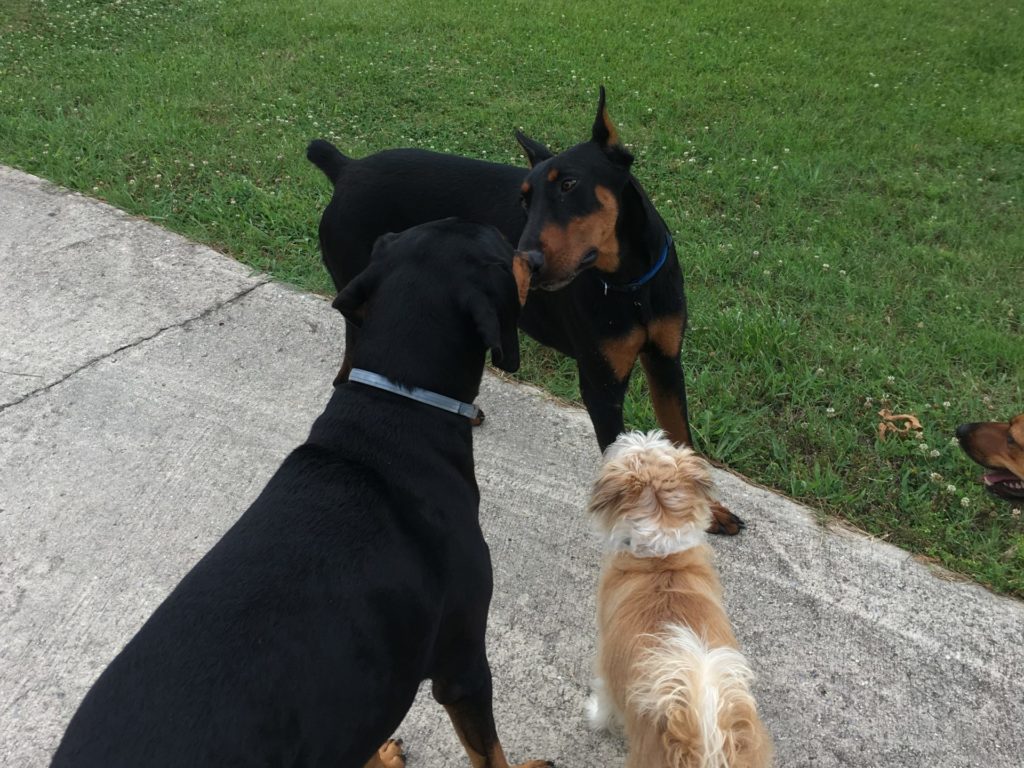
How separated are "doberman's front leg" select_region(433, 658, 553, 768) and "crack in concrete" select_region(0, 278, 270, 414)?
3.08m

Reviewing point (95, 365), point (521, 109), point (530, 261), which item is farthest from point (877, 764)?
point (521, 109)

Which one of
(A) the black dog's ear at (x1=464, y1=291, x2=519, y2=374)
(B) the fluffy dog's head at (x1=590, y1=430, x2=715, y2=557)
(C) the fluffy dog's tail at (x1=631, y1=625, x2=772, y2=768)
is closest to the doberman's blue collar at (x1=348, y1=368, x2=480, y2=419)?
(A) the black dog's ear at (x1=464, y1=291, x2=519, y2=374)

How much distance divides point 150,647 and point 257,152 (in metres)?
5.46

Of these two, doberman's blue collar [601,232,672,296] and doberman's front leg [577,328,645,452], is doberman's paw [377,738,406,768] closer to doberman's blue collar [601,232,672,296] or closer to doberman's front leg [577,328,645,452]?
doberman's front leg [577,328,645,452]

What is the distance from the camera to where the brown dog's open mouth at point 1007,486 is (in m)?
2.94

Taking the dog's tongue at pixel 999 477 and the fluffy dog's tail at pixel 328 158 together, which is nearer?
the dog's tongue at pixel 999 477

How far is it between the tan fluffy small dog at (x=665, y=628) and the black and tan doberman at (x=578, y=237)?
468 mm

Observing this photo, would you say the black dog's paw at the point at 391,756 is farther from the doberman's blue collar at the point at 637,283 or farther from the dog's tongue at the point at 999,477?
the dog's tongue at the point at 999,477

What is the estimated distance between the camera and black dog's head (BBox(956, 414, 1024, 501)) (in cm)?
294

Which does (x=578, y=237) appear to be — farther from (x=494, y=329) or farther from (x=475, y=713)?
(x=475, y=713)

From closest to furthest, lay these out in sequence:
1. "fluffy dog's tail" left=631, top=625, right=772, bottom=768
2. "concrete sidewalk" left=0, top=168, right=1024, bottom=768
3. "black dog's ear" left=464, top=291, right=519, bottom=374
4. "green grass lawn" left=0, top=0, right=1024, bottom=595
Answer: "fluffy dog's tail" left=631, top=625, right=772, bottom=768, "black dog's ear" left=464, top=291, right=519, bottom=374, "concrete sidewalk" left=0, top=168, right=1024, bottom=768, "green grass lawn" left=0, top=0, right=1024, bottom=595

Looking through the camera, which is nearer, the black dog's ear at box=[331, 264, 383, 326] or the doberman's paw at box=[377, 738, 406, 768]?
the black dog's ear at box=[331, 264, 383, 326]

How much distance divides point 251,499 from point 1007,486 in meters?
3.26

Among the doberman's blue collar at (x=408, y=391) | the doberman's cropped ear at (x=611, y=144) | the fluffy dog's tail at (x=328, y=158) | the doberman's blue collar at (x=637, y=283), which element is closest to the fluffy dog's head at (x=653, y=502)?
the doberman's blue collar at (x=408, y=391)
